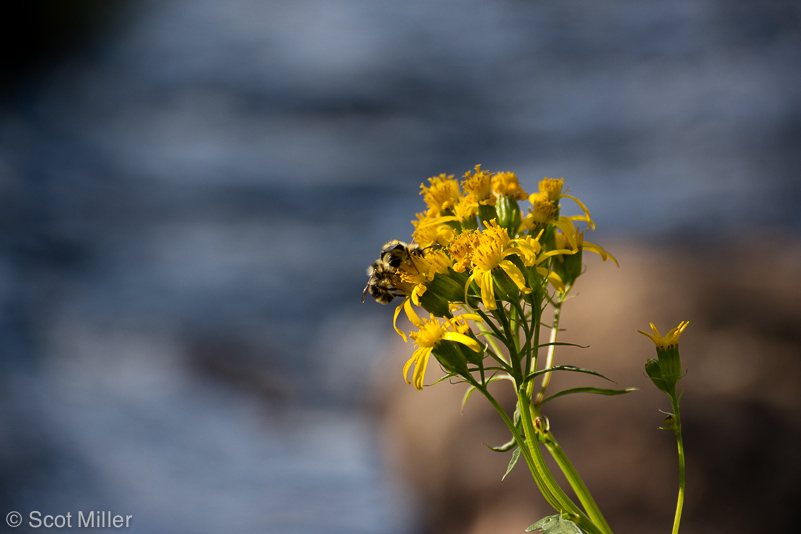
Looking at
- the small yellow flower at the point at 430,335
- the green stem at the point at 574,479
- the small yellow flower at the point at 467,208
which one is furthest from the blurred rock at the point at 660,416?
the small yellow flower at the point at 430,335

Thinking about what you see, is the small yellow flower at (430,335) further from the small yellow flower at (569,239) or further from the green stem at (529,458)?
the small yellow flower at (569,239)

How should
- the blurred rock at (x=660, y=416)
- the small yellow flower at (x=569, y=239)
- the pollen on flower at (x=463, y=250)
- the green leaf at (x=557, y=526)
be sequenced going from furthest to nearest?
1. the blurred rock at (x=660, y=416)
2. the small yellow flower at (x=569, y=239)
3. the pollen on flower at (x=463, y=250)
4. the green leaf at (x=557, y=526)

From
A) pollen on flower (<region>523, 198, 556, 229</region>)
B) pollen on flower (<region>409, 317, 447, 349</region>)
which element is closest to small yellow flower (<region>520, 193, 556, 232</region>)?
pollen on flower (<region>523, 198, 556, 229</region>)

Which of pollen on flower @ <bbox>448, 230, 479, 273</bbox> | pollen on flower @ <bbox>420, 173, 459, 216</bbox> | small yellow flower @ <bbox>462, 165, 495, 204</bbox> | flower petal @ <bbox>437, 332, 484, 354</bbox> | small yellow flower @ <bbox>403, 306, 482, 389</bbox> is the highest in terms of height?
pollen on flower @ <bbox>420, 173, 459, 216</bbox>

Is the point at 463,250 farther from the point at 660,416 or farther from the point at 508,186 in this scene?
the point at 660,416

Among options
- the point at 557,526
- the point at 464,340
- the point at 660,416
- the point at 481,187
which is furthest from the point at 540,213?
the point at 660,416

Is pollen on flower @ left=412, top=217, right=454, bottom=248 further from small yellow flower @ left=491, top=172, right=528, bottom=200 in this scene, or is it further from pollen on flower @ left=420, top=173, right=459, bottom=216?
small yellow flower @ left=491, top=172, right=528, bottom=200
